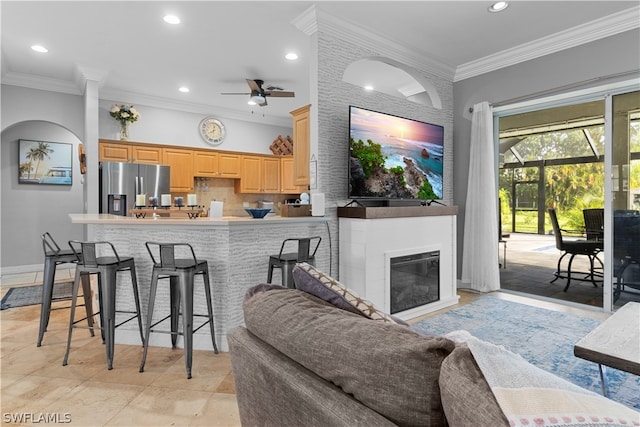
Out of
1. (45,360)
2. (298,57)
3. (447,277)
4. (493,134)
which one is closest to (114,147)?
(298,57)

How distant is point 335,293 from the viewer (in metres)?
1.06

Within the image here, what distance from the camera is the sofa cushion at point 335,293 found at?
3.28 feet

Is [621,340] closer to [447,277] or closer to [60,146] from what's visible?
[447,277]

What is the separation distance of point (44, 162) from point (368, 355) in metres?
6.80

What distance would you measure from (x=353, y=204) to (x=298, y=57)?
198 centimetres

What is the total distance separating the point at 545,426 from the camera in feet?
1.61

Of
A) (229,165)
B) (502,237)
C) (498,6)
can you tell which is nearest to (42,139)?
(229,165)

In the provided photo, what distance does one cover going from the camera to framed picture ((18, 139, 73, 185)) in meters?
5.55

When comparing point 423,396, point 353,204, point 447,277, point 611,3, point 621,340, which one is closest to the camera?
point 423,396

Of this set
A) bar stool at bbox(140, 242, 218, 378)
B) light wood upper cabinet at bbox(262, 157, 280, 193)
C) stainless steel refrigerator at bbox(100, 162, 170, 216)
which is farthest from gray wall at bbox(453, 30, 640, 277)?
stainless steel refrigerator at bbox(100, 162, 170, 216)

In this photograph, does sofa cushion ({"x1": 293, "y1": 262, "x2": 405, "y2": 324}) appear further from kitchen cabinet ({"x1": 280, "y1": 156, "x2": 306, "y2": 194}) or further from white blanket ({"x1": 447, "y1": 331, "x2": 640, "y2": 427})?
kitchen cabinet ({"x1": 280, "y1": 156, "x2": 306, "y2": 194})

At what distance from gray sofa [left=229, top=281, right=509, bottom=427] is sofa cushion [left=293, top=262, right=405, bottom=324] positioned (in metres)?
0.03

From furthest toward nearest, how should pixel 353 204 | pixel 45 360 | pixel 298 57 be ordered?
pixel 298 57, pixel 353 204, pixel 45 360

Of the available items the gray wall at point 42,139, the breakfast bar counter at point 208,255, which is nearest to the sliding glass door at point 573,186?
the breakfast bar counter at point 208,255
